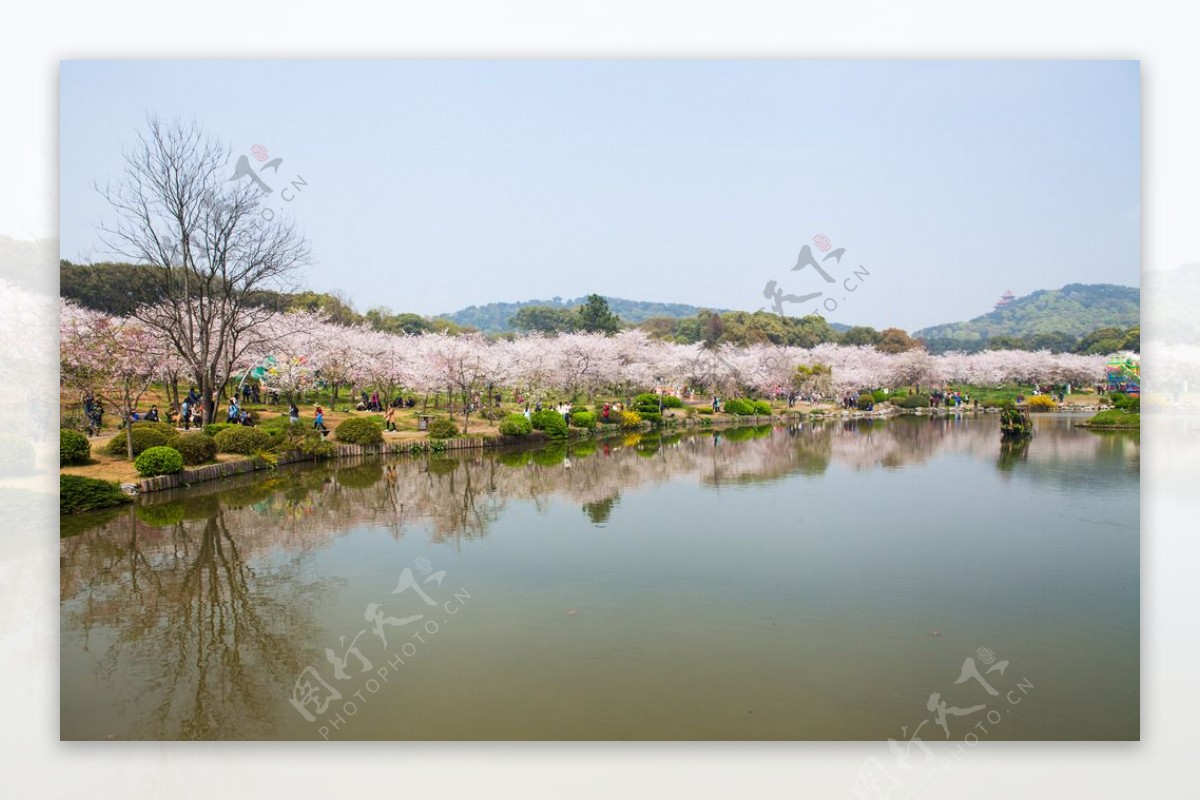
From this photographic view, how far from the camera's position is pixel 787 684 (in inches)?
204

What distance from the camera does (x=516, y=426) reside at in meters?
19.0

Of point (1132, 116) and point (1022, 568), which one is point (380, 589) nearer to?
point (1022, 568)

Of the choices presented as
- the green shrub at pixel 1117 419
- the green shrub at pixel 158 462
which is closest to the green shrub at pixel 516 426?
the green shrub at pixel 158 462

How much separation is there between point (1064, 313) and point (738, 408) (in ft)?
45.4

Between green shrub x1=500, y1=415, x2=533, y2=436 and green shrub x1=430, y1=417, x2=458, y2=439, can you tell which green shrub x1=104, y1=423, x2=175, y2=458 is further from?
green shrub x1=500, y1=415, x2=533, y2=436

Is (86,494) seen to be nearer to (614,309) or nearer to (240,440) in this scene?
(240,440)

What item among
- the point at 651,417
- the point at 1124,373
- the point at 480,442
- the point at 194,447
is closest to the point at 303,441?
the point at 194,447

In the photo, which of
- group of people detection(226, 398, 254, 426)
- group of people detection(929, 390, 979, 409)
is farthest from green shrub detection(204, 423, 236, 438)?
group of people detection(929, 390, 979, 409)

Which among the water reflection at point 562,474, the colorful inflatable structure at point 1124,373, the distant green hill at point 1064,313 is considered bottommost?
the water reflection at point 562,474

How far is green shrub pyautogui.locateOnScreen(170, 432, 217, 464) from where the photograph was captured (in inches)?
475

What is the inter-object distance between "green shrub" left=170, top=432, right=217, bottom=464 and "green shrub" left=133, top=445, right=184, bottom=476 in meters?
0.52

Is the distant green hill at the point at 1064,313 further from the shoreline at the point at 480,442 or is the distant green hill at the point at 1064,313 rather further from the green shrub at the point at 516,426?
the green shrub at the point at 516,426

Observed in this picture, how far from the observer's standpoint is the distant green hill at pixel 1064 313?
31.2 ft

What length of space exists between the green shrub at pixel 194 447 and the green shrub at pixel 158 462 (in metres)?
0.52
